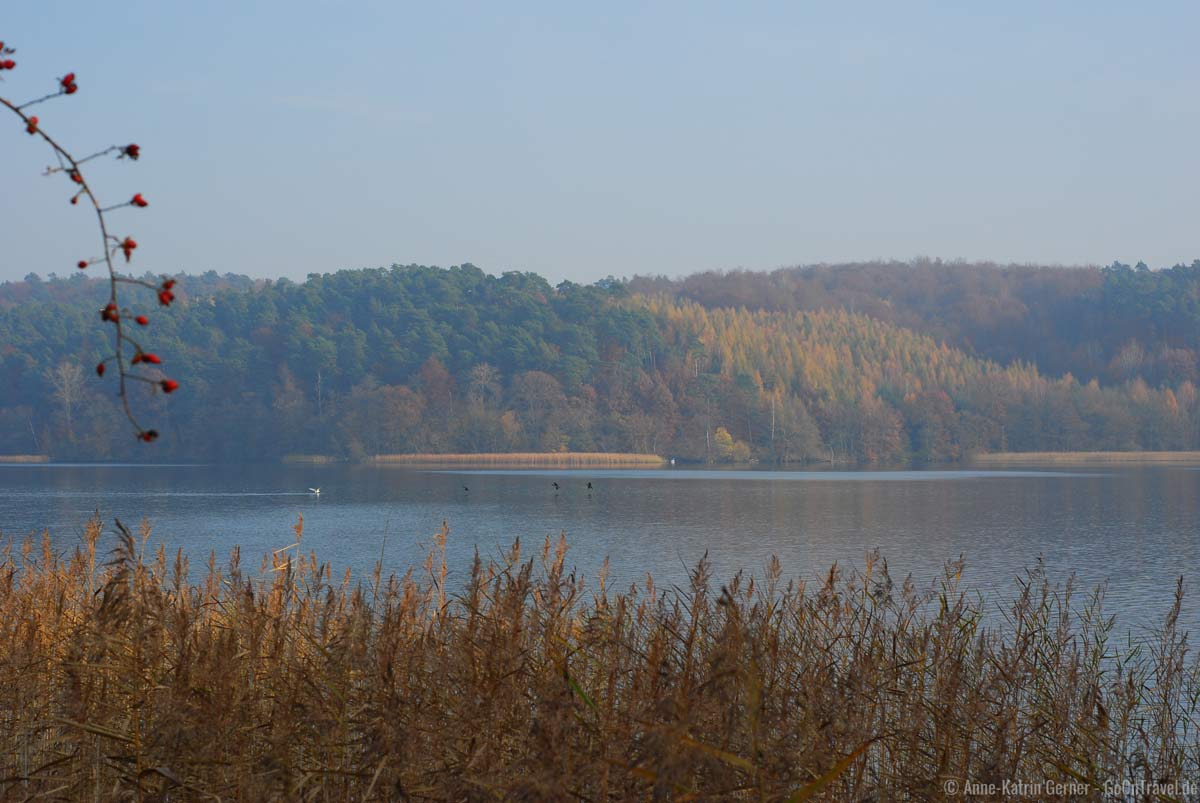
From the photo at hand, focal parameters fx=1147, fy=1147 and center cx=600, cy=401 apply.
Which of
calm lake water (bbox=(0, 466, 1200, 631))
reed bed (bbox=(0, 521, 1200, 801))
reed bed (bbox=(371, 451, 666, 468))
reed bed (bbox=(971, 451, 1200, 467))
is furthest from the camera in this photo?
reed bed (bbox=(971, 451, 1200, 467))

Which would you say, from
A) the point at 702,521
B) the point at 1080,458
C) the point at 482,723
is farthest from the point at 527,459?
the point at 482,723

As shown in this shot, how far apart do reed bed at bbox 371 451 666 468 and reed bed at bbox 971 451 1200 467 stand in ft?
136

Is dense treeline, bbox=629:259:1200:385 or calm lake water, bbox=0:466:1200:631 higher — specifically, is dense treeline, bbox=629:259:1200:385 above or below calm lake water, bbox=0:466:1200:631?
above

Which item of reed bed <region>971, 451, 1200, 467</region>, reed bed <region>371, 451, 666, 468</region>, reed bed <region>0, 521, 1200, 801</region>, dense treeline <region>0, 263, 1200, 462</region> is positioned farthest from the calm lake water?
reed bed <region>971, 451, 1200, 467</region>

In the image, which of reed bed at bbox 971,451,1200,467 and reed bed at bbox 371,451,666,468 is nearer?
reed bed at bbox 371,451,666,468

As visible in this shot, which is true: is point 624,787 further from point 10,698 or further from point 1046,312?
point 1046,312

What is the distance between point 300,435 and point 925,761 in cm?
12396

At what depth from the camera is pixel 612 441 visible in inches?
5084

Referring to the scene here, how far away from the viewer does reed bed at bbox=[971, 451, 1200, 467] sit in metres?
128

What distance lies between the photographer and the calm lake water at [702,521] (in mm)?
29719

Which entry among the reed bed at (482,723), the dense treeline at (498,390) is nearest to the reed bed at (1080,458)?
the dense treeline at (498,390)

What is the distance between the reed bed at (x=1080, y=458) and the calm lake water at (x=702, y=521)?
147ft

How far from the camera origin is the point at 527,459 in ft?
397

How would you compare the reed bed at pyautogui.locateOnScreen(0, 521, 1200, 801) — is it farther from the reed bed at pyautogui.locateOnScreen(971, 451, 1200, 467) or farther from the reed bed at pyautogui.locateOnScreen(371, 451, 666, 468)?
the reed bed at pyautogui.locateOnScreen(971, 451, 1200, 467)
